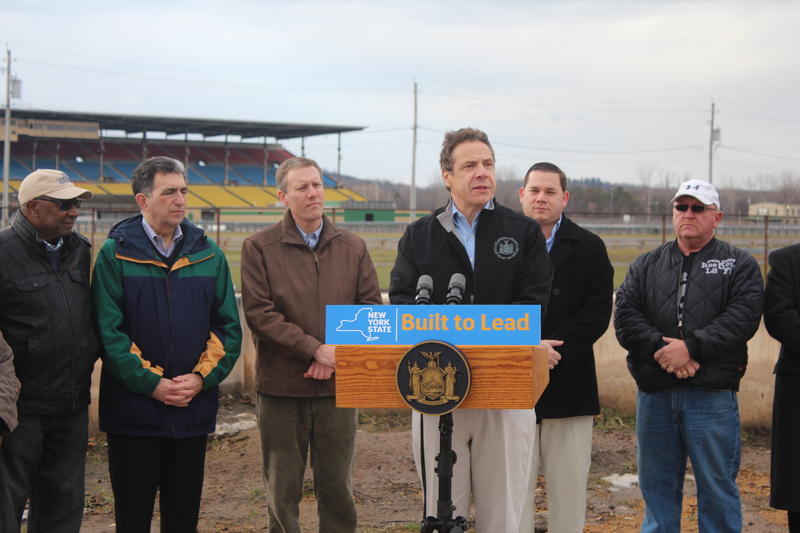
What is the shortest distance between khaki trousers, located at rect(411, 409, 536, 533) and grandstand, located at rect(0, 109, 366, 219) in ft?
157

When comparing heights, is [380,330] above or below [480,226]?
below

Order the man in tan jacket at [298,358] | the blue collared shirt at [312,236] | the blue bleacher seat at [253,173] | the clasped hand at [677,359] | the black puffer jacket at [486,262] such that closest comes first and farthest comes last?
the black puffer jacket at [486,262] < the clasped hand at [677,359] < the man in tan jacket at [298,358] < the blue collared shirt at [312,236] < the blue bleacher seat at [253,173]

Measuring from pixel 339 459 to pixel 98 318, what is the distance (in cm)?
151

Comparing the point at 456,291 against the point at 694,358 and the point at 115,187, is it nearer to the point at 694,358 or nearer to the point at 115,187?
the point at 694,358

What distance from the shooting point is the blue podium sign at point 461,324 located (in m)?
2.86

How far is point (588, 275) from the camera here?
14.7ft

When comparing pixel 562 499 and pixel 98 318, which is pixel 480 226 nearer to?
pixel 562 499

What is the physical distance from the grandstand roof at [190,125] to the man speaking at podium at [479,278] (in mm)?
53274

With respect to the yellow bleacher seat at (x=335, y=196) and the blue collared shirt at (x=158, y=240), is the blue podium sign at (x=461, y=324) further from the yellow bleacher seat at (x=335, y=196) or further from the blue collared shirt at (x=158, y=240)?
the yellow bleacher seat at (x=335, y=196)

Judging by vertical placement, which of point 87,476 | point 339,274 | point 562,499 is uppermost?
point 339,274

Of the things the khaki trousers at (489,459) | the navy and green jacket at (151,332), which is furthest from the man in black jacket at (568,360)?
the navy and green jacket at (151,332)

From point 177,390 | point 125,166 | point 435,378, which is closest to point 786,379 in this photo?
point 435,378

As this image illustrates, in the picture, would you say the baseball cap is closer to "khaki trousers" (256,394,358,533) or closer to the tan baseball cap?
"khaki trousers" (256,394,358,533)

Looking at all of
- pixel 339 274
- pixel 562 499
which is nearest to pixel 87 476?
pixel 339 274
